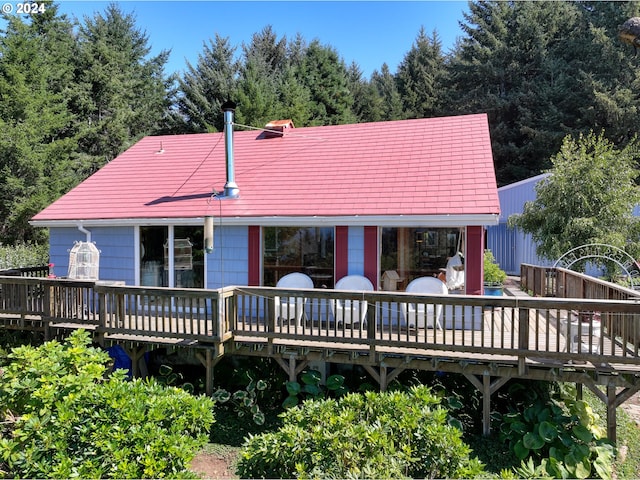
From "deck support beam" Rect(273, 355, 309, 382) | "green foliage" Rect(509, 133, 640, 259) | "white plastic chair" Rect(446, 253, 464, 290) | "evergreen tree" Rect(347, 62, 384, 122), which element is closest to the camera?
"deck support beam" Rect(273, 355, 309, 382)

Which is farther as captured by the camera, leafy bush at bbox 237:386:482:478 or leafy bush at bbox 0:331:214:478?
leafy bush at bbox 0:331:214:478

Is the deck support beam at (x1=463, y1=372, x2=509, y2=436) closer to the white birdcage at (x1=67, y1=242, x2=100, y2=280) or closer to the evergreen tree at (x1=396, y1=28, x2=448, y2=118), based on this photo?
the white birdcage at (x1=67, y1=242, x2=100, y2=280)

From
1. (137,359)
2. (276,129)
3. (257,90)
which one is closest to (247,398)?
(137,359)

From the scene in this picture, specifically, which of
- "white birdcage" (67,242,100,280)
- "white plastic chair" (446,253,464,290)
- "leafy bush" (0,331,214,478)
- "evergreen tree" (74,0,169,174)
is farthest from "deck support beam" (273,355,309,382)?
"evergreen tree" (74,0,169,174)

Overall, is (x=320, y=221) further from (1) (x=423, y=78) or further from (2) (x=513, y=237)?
(1) (x=423, y=78)

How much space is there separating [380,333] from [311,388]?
4.93ft

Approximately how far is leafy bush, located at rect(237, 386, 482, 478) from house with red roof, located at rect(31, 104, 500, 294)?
3.79 metres

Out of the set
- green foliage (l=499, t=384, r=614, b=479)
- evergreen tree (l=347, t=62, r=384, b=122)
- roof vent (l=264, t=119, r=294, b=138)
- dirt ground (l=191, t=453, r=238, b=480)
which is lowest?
dirt ground (l=191, t=453, r=238, b=480)

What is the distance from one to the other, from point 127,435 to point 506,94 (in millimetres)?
31201

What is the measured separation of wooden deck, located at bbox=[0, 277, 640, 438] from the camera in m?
5.67

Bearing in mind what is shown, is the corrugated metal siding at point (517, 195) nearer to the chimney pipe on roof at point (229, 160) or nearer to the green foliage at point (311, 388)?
the chimney pipe on roof at point (229, 160)

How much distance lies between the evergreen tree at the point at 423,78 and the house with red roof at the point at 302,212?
2346 centimetres

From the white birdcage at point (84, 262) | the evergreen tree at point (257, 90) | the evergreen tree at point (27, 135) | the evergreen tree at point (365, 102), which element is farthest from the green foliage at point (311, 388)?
the evergreen tree at point (365, 102)

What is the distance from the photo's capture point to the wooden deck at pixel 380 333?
5.67 meters
